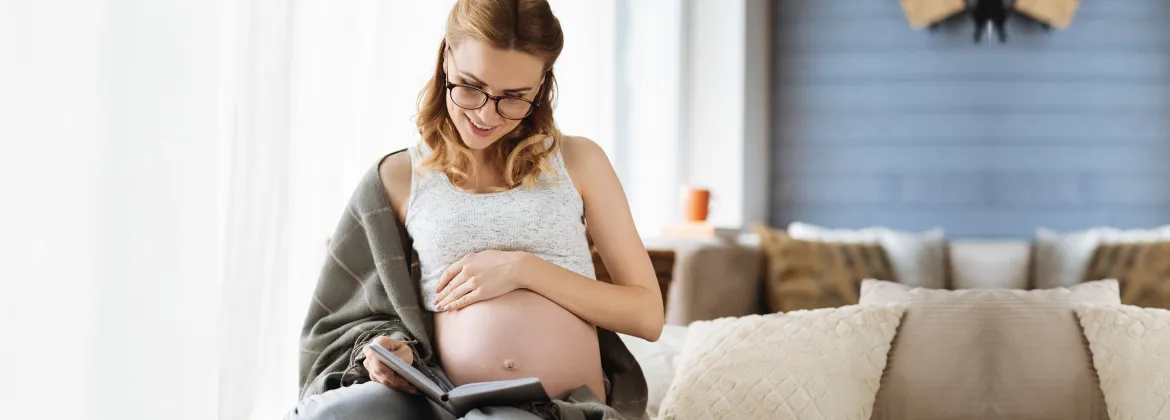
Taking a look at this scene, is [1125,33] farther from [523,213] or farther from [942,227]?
[523,213]

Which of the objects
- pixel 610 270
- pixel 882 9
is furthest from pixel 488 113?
pixel 882 9

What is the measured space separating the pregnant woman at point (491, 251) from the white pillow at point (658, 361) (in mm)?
427

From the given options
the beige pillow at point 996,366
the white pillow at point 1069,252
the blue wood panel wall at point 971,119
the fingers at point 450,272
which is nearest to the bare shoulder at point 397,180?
the fingers at point 450,272

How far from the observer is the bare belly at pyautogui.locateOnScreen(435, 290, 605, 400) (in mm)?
1537

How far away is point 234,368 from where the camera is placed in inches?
68.3

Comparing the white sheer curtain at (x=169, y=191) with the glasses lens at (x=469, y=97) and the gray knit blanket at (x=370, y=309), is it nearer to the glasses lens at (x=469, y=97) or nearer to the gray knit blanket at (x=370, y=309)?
the gray knit blanket at (x=370, y=309)

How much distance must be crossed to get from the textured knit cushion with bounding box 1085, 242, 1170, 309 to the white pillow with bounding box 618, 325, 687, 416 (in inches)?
56.7

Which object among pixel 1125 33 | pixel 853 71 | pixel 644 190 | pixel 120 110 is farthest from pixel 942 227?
pixel 120 110

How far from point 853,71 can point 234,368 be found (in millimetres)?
3740

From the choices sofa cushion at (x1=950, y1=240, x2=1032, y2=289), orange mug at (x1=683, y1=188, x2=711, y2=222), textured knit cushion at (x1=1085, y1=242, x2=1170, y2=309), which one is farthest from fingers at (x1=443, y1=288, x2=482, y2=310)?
orange mug at (x1=683, y1=188, x2=711, y2=222)

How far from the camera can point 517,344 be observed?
1.54 m

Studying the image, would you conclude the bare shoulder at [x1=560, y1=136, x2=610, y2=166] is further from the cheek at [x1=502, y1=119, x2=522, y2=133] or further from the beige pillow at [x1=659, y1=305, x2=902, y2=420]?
the beige pillow at [x1=659, y1=305, x2=902, y2=420]

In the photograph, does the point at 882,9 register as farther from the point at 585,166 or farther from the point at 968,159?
the point at 585,166

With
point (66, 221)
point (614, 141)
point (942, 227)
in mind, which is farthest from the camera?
point (942, 227)
